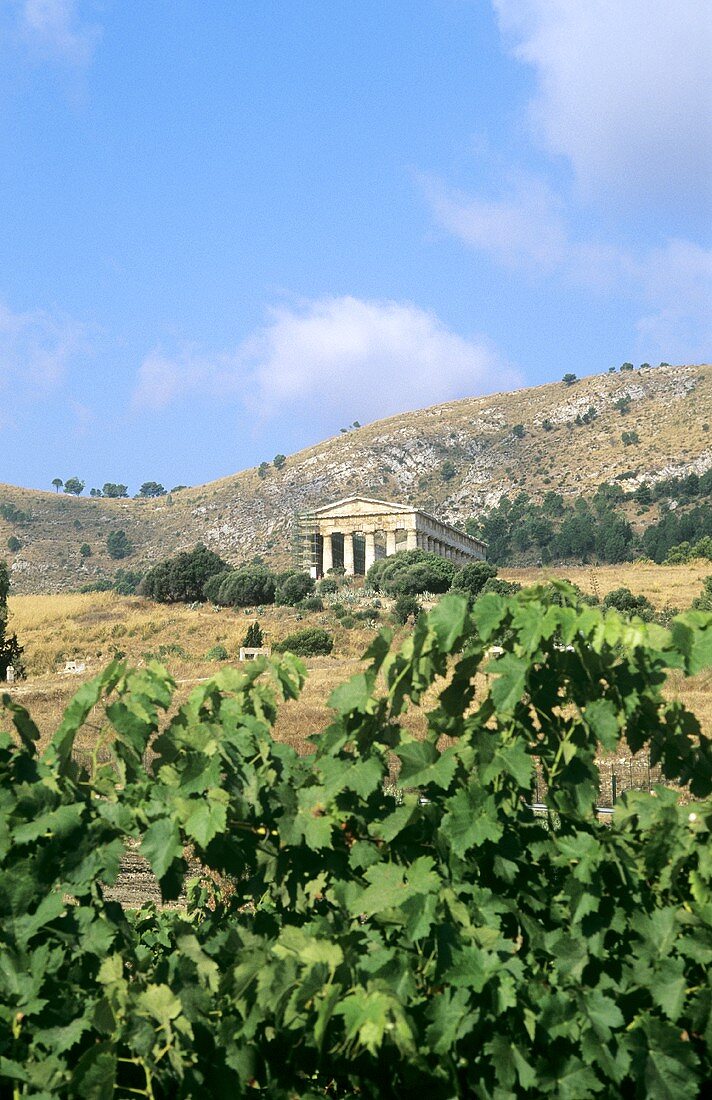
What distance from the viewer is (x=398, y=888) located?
10.7 feet

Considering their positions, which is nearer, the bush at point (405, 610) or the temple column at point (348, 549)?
the bush at point (405, 610)

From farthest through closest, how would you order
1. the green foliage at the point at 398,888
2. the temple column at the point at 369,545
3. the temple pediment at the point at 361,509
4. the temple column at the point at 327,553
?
the temple column at the point at 327,553 < the temple pediment at the point at 361,509 < the temple column at the point at 369,545 < the green foliage at the point at 398,888

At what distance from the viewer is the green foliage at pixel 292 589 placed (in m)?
61.2

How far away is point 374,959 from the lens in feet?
10.3

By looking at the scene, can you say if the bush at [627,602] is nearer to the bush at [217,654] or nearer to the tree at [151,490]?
the bush at [217,654]

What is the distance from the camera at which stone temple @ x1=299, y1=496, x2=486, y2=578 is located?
8331 cm

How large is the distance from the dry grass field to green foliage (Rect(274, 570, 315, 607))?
1857mm

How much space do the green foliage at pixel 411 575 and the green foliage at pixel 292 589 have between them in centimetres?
492

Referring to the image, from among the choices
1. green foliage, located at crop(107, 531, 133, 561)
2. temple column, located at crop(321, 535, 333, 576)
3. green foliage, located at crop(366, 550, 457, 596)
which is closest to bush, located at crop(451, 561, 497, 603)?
green foliage, located at crop(366, 550, 457, 596)

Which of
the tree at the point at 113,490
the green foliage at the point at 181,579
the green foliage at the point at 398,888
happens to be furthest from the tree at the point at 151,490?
the green foliage at the point at 398,888

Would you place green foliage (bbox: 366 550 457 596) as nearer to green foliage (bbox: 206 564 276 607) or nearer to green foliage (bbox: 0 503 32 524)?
green foliage (bbox: 206 564 276 607)

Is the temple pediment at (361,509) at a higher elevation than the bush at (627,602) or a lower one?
higher

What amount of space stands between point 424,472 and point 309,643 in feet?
301

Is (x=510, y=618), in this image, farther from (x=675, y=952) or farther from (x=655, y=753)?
(x=675, y=952)
